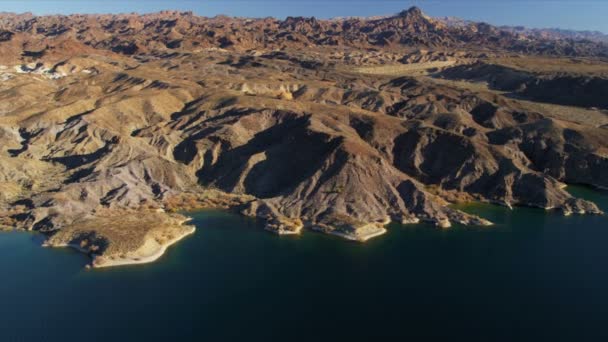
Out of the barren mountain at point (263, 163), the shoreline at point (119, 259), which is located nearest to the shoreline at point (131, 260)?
the shoreline at point (119, 259)

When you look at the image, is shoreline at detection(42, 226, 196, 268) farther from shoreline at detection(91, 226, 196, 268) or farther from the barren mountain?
the barren mountain

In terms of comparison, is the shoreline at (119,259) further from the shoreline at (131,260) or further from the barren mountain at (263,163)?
the barren mountain at (263,163)

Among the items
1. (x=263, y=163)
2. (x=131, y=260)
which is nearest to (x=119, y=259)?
(x=131, y=260)

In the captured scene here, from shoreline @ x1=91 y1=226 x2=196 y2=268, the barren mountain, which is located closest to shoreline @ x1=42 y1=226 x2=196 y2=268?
shoreline @ x1=91 y1=226 x2=196 y2=268

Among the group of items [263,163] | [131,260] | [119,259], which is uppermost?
[263,163]

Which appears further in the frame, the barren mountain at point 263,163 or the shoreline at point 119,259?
the barren mountain at point 263,163

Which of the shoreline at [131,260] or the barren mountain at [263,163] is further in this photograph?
the barren mountain at [263,163]

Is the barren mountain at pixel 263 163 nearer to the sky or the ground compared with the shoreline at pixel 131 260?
nearer to the sky

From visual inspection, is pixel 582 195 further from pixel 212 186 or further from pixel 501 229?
pixel 212 186

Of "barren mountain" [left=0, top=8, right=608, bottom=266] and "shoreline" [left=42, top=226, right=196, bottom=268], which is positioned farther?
"barren mountain" [left=0, top=8, right=608, bottom=266]

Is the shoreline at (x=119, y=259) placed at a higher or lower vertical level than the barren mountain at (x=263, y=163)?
lower

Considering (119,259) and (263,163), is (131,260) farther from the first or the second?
(263,163)

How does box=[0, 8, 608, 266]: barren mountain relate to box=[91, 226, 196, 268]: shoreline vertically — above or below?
above
